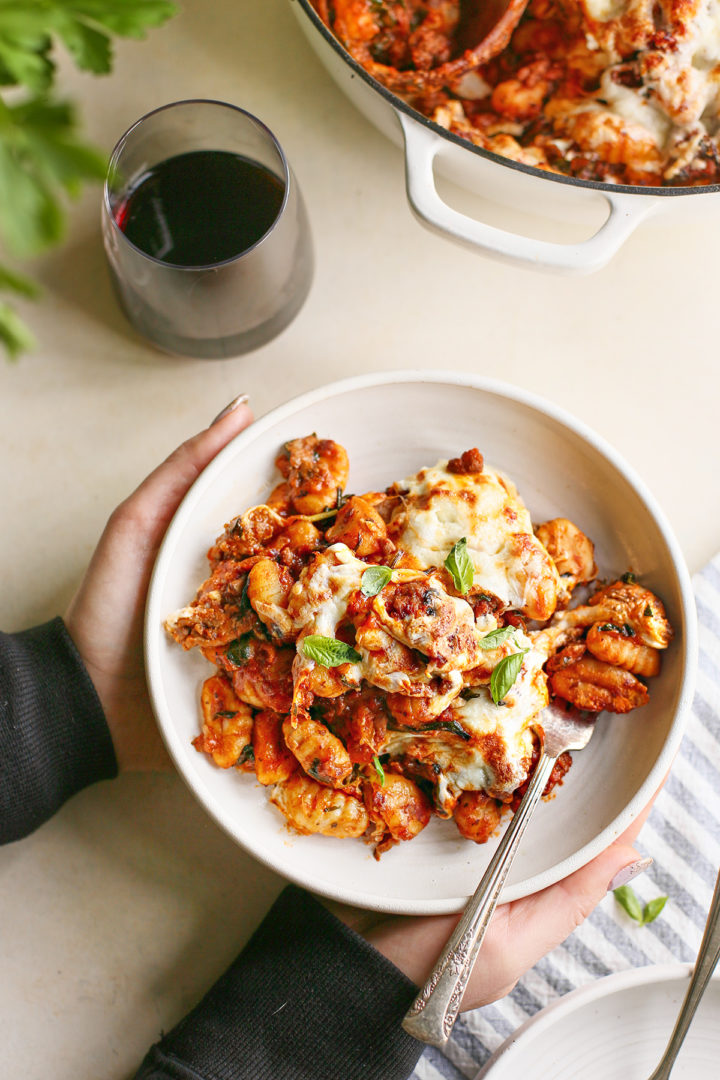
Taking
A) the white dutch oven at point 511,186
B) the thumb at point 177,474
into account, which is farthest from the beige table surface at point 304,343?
the white dutch oven at point 511,186

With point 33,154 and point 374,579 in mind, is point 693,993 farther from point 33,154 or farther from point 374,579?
point 33,154

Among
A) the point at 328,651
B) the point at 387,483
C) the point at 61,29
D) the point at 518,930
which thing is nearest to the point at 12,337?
the point at 61,29

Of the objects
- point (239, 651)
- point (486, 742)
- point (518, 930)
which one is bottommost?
point (518, 930)

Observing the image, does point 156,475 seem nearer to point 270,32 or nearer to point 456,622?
point 456,622

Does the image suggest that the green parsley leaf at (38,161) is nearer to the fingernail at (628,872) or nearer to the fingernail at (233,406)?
the fingernail at (233,406)

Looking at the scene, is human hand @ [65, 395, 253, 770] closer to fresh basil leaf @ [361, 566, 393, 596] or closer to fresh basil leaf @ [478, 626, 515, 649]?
fresh basil leaf @ [361, 566, 393, 596]
